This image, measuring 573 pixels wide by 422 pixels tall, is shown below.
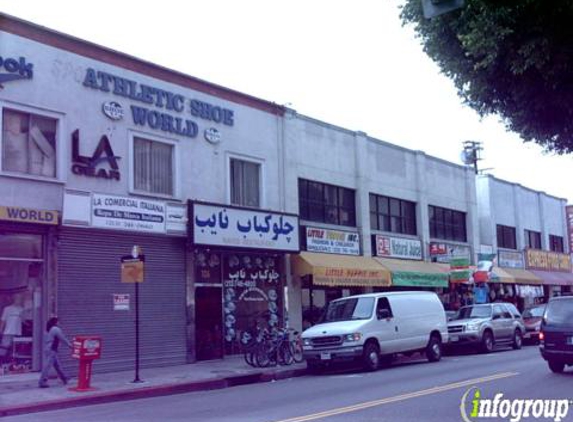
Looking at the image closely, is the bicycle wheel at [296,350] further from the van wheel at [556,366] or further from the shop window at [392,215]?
the shop window at [392,215]

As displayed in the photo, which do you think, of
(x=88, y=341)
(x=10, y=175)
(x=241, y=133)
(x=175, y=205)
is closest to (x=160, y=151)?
(x=175, y=205)

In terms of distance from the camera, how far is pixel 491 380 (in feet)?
49.9

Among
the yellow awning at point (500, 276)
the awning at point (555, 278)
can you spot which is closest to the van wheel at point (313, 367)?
the yellow awning at point (500, 276)

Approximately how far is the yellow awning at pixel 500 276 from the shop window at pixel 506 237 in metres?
3.32

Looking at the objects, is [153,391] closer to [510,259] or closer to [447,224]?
[447,224]

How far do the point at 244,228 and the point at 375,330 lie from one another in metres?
5.74

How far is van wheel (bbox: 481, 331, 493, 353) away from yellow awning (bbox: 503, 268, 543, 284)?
13.2 meters

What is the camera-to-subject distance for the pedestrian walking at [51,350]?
54.7ft

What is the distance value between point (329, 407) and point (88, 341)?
6835 mm

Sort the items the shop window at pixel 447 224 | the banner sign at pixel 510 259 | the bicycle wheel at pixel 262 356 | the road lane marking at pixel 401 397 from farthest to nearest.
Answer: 1. the banner sign at pixel 510 259
2. the shop window at pixel 447 224
3. the bicycle wheel at pixel 262 356
4. the road lane marking at pixel 401 397

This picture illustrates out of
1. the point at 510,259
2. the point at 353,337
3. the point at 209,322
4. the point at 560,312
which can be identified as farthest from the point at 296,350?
the point at 510,259

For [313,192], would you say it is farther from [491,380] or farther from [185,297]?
[491,380]

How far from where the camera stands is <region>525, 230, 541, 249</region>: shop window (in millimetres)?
43800

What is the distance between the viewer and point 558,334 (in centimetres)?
1561
